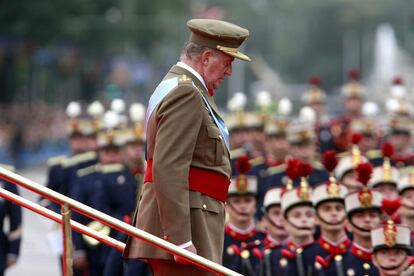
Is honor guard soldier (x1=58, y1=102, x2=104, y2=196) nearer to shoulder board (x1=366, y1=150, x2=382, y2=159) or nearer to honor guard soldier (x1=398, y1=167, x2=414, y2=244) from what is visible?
shoulder board (x1=366, y1=150, x2=382, y2=159)

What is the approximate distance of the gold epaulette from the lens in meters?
16.2

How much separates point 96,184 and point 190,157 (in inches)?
301

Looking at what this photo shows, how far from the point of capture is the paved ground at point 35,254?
1827 cm

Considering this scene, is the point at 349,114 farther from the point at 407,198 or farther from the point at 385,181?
the point at 407,198

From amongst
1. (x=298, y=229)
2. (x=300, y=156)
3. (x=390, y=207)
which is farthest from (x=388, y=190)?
(x=300, y=156)

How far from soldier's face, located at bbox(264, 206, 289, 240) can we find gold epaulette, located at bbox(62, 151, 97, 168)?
4.62 metres

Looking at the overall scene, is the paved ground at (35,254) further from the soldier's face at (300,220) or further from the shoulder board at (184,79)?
the shoulder board at (184,79)

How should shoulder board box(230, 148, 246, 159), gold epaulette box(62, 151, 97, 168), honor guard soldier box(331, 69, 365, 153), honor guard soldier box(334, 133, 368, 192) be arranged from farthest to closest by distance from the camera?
honor guard soldier box(331, 69, 365, 153) < gold epaulette box(62, 151, 97, 168) < shoulder board box(230, 148, 246, 159) < honor guard soldier box(334, 133, 368, 192)

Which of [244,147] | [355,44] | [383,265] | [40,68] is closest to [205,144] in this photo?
[383,265]

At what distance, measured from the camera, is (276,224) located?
38.7 ft

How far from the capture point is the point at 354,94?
67.6 feet

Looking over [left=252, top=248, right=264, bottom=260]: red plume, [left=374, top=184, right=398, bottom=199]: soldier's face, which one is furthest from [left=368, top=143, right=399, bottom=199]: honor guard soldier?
[left=252, top=248, right=264, bottom=260]: red plume

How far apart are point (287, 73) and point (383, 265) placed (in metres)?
58.1

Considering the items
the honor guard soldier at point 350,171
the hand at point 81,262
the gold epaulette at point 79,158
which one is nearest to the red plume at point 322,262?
the honor guard soldier at point 350,171
